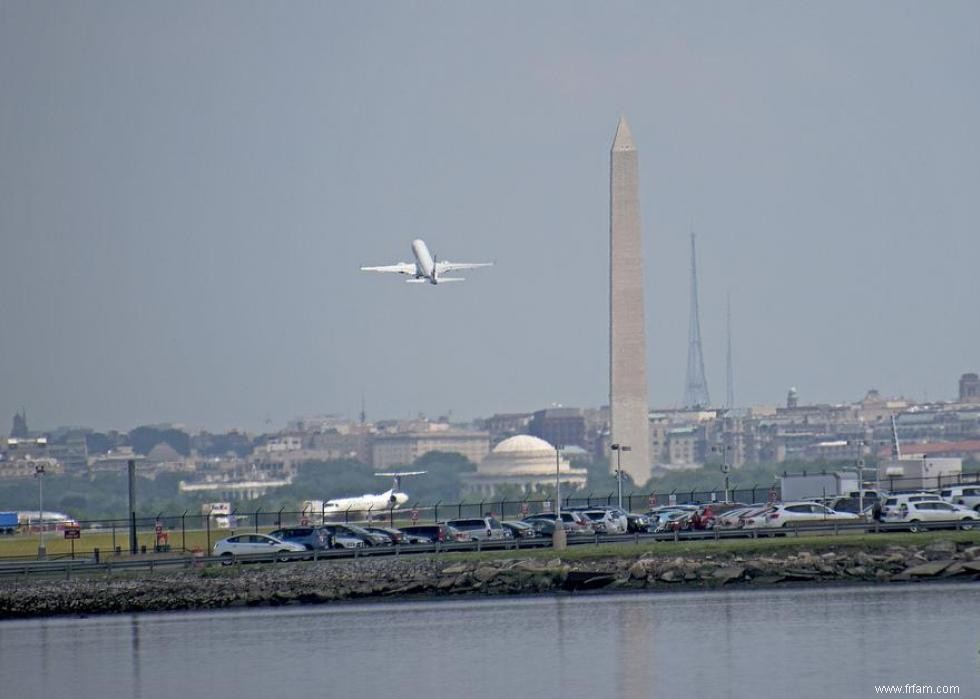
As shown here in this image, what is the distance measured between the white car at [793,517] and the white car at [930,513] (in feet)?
6.19

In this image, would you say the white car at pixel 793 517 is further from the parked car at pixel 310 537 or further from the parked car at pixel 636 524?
the parked car at pixel 310 537

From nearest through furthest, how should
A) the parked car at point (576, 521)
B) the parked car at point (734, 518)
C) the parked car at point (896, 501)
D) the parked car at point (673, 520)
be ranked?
the parked car at point (896, 501)
the parked car at point (734, 518)
the parked car at point (673, 520)
the parked car at point (576, 521)

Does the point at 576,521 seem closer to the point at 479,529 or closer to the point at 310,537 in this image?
the point at 479,529

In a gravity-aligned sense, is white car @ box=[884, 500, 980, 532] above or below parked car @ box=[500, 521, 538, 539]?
above

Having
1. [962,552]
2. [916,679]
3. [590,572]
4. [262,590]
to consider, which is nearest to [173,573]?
[262,590]

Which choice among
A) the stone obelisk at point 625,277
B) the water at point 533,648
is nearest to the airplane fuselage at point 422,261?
the stone obelisk at point 625,277

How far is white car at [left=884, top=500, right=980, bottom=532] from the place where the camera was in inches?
2884

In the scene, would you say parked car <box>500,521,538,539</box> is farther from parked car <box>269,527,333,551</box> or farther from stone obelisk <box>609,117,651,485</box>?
stone obelisk <box>609,117,651,485</box>

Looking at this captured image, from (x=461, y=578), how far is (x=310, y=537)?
963cm

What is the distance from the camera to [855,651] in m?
51.0

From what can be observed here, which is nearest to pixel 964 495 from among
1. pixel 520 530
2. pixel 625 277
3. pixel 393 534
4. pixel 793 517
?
pixel 793 517

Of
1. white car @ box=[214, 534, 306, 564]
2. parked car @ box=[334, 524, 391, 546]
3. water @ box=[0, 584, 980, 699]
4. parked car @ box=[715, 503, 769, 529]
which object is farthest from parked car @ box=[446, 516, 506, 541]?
water @ box=[0, 584, 980, 699]

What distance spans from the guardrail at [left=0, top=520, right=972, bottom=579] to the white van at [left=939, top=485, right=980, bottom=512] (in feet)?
24.2

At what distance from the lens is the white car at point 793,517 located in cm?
7600
